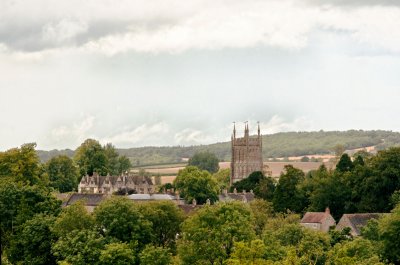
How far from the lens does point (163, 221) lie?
7462cm

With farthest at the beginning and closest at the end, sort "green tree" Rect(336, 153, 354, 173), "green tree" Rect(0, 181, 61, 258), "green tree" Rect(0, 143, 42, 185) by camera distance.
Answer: "green tree" Rect(336, 153, 354, 173) < "green tree" Rect(0, 143, 42, 185) < "green tree" Rect(0, 181, 61, 258)

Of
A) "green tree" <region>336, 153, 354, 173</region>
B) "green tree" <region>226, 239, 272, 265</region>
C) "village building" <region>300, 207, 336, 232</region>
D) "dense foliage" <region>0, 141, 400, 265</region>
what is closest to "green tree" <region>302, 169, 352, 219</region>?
"dense foliage" <region>0, 141, 400, 265</region>

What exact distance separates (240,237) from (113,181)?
10139 centimetres

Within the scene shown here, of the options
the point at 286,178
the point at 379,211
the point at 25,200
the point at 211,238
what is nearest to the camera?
the point at 211,238

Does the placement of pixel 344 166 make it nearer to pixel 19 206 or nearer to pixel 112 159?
pixel 19 206

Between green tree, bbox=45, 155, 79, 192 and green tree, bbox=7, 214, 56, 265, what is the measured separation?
82515 mm

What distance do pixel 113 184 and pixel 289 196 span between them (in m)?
61.7

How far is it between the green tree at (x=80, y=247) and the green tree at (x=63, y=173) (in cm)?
8913

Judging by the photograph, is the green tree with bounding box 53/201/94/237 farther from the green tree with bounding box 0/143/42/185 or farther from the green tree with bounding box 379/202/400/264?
the green tree with bounding box 0/143/42/185

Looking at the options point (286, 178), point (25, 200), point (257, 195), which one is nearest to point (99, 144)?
point (257, 195)

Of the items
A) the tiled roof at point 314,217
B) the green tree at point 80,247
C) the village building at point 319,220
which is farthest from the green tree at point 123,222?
the tiled roof at point 314,217

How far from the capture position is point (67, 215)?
6962cm

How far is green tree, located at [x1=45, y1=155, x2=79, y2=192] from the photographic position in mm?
155875

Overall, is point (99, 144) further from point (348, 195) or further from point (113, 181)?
point (348, 195)
